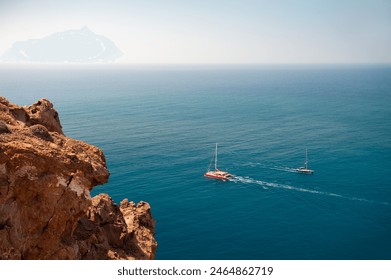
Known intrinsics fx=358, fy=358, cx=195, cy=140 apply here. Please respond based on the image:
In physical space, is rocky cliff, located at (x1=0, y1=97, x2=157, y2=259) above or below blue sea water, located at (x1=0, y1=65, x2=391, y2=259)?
above

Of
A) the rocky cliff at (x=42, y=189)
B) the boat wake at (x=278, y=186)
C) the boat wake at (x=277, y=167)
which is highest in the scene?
the rocky cliff at (x=42, y=189)

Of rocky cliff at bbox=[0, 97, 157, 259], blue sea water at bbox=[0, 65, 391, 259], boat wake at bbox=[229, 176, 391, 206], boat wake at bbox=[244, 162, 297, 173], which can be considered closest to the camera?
rocky cliff at bbox=[0, 97, 157, 259]

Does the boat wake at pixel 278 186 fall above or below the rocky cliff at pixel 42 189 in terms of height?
below

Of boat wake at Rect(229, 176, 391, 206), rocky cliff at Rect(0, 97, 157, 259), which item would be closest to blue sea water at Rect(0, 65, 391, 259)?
boat wake at Rect(229, 176, 391, 206)

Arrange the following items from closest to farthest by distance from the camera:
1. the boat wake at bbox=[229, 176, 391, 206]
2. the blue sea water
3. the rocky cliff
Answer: the rocky cliff, the blue sea water, the boat wake at bbox=[229, 176, 391, 206]

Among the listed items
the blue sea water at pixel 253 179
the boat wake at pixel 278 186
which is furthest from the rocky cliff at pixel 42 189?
the boat wake at pixel 278 186

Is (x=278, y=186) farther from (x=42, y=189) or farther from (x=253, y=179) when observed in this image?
Result: (x=42, y=189)

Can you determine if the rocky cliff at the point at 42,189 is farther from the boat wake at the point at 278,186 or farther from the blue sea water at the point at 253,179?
the boat wake at the point at 278,186

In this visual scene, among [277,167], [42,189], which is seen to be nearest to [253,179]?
[277,167]

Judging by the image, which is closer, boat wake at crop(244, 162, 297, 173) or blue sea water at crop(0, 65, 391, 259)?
blue sea water at crop(0, 65, 391, 259)

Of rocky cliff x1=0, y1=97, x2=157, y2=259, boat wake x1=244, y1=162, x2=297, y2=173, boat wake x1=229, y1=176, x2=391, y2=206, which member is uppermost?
rocky cliff x1=0, y1=97, x2=157, y2=259

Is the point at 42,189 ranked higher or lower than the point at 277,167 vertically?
higher

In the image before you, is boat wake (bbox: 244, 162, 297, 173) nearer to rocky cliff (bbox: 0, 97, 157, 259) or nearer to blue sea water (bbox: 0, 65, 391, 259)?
blue sea water (bbox: 0, 65, 391, 259)
